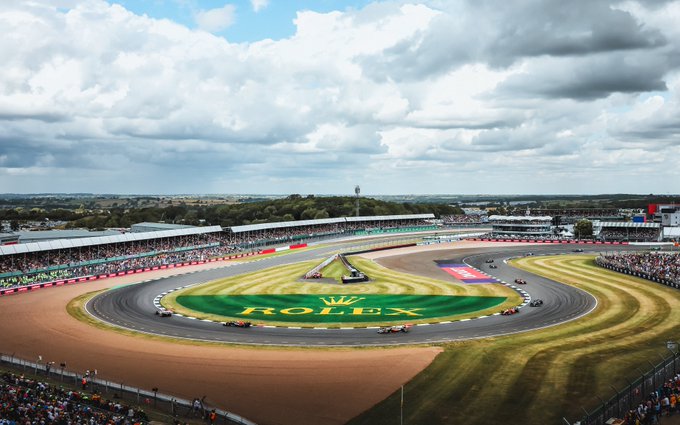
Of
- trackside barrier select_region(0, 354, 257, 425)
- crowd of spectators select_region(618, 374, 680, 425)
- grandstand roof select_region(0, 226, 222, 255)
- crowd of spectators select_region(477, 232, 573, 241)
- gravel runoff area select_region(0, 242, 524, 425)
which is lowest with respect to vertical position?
gravel runoff area select_region(0, 242, 524, 425)

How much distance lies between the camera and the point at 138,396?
31.3 meters

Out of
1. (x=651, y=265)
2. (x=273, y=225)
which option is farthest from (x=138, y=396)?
(x=273, y=225)

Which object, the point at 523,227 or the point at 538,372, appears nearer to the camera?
the point at 538,372

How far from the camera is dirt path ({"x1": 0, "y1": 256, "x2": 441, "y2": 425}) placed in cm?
3134

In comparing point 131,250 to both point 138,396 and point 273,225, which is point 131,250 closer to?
point 273,225

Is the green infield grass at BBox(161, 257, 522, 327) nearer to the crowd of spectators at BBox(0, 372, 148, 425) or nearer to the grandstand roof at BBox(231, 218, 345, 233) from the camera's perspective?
the crowd of spectators at BBox(0, 372, 148, 425)

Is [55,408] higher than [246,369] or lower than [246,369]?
higher

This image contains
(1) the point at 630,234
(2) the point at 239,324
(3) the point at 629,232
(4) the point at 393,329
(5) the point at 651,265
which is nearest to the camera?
(4) the point at 393,329

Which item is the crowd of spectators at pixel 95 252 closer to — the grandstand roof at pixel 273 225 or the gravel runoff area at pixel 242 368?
the grandstand roof at pixel 273 225

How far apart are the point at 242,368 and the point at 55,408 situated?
1283 cm

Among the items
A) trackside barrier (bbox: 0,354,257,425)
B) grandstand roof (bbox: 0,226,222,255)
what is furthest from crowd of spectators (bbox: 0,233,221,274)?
trackside barrier (bbox: 0,354,257,425)

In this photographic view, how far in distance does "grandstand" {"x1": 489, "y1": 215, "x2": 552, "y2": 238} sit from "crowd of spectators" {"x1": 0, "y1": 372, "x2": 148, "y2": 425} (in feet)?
415

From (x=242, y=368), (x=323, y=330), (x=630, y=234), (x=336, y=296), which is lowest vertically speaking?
(x=242, y=368)

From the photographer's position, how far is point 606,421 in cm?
2675
